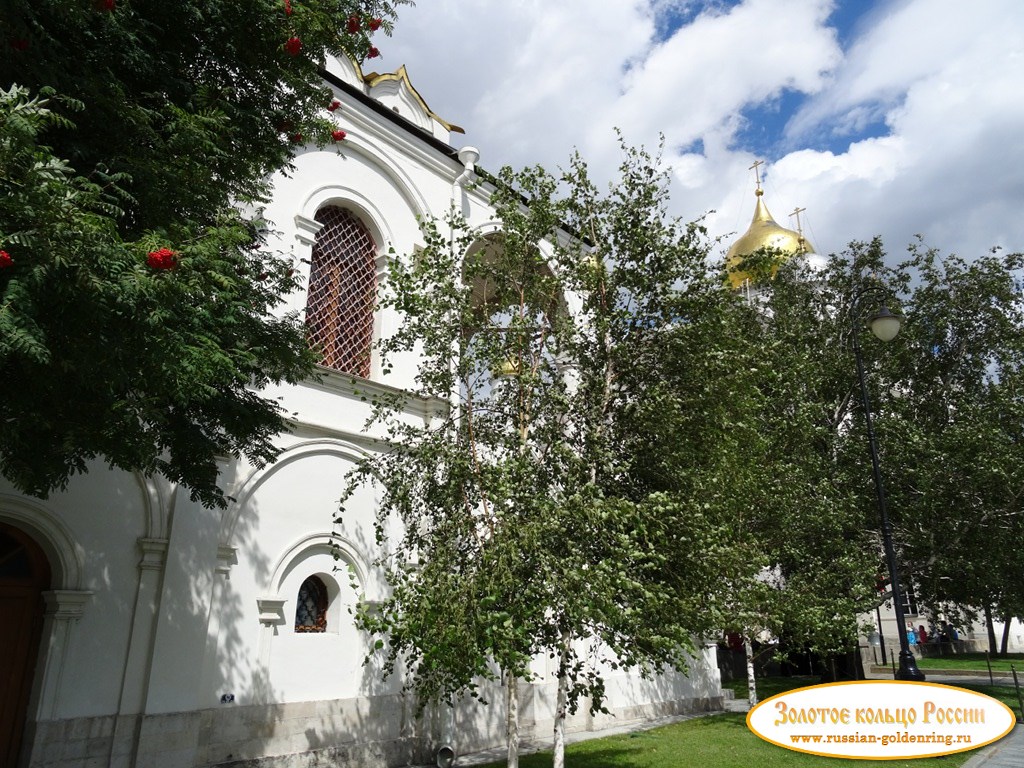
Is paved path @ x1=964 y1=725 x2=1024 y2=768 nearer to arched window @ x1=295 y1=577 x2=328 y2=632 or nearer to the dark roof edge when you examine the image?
arched window @ x1=295 y1=577 x2=328 y2=632

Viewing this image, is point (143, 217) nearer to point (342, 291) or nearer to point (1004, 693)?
point (342, 291)

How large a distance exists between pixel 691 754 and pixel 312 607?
578 centimetres

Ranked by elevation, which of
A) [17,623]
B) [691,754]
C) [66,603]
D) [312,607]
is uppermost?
[312,607]

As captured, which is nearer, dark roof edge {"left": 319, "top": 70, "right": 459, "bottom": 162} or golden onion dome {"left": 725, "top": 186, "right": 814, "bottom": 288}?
dark roof edge {"left": 319, "top": 70, "right": 459, "bottom": 162}

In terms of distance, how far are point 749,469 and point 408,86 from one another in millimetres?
8984

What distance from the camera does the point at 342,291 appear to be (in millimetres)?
11461

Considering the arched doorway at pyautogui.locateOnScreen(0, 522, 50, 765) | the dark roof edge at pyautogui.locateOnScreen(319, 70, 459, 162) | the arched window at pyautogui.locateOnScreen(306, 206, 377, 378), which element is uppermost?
the dark roof edge at pyautogui.locateOnScreen(319, 70, 459, 162)

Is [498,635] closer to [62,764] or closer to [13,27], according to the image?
[62,764]

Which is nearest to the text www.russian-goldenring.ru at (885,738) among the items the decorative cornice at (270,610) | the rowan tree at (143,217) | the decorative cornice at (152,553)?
the rowan tree at (143,217)

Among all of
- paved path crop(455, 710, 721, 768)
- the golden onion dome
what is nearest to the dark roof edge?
paved path crop(455, 710, 721, 768)

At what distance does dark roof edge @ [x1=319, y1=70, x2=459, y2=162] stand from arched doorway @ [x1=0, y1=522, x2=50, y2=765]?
7.47m

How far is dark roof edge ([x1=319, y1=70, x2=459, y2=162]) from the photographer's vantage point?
11414mm

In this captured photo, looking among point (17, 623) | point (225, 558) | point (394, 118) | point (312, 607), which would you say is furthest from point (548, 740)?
point (394, 118)

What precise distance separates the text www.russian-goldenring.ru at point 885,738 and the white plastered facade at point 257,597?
16.0 feet
